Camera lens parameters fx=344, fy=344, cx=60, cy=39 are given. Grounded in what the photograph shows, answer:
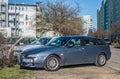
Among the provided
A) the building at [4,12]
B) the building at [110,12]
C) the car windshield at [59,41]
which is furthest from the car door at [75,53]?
the building at [110,12]

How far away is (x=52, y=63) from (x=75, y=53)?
1.45 meters

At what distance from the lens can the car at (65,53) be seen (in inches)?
571

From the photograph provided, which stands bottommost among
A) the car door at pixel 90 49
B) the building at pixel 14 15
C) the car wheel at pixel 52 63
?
the car wheel at pixel 52 63

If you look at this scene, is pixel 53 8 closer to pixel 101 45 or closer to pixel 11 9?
pixel 101 45

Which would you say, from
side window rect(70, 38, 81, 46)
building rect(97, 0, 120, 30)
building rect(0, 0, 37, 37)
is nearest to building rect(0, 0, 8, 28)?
building rect(0, 0, 37, 37)

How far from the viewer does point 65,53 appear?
15.2 m

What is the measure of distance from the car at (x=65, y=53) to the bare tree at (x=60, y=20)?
27.5 meters

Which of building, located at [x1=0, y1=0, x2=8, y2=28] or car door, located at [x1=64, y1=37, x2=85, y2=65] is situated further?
building, located at [x1=0, y1=0, x2=8, y2=28]

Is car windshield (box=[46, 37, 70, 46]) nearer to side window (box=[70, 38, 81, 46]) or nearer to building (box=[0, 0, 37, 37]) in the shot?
side window (box=[70, 38, 81, 46])

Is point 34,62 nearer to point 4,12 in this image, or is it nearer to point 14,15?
point 4,12

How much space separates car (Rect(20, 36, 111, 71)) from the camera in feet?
47.6

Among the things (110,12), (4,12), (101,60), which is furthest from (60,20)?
(110,12)

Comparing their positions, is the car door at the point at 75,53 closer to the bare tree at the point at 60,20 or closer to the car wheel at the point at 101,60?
the car wheel at the point at 101,60

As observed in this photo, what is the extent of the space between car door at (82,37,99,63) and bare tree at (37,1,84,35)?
27.6 m
